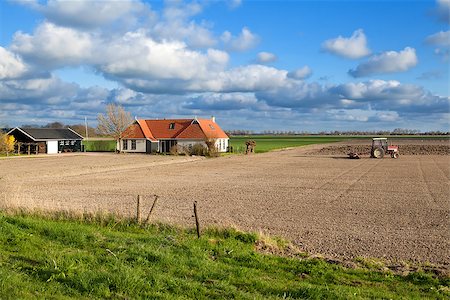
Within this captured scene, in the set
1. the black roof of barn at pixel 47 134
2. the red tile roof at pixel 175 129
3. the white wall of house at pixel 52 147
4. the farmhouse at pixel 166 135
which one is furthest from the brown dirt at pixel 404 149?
the white wall of house at pixel 52 147

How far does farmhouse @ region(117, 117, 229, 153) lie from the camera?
68.8 meters

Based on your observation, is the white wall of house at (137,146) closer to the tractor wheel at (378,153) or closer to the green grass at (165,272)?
the tractor wheel at (378,153)

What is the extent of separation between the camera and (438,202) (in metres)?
21.2

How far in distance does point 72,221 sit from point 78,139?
204ft

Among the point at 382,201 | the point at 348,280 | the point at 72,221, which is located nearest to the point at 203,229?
the point at 72,221

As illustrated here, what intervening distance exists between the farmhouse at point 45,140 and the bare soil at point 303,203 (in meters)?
30.9

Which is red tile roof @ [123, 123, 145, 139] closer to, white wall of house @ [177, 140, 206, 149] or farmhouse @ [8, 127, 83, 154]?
white wall of house @ [177, 140, 206, 149]

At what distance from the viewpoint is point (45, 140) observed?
218 ft

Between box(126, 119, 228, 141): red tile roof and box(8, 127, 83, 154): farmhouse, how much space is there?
925cm

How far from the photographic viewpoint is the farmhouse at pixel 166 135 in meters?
68.8

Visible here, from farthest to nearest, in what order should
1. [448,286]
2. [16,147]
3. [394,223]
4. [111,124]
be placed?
[111,124] < [16,147] < [394,223] < [448,286]

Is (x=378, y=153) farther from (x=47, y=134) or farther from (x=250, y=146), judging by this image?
(x=47, y=134)

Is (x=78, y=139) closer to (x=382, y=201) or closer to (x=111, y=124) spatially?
(x=111, y=124)

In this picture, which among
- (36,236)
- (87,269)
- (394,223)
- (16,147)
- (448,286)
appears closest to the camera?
(87,269)
